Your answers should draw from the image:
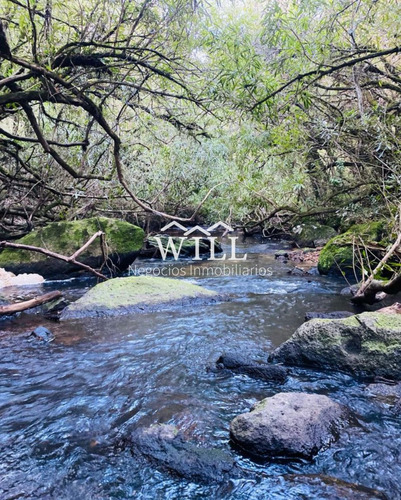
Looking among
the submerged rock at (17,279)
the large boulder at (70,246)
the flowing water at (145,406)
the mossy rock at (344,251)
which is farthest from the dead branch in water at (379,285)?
the submerged rock at (17,279)

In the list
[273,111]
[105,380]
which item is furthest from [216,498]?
[273,111]

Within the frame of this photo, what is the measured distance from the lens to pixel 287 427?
2.69 metres

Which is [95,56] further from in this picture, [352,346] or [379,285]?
[379,285]

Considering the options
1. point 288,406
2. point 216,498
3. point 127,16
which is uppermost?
point 127,16

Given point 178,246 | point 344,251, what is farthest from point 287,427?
point 178,246

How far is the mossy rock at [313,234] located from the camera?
48.0 feet


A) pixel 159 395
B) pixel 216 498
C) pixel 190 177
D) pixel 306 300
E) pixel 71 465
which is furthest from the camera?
pixel 190 177

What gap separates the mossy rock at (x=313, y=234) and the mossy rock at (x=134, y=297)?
845cm

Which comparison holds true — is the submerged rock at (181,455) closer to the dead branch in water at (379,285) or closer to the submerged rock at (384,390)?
the submerged rock at (384,390)

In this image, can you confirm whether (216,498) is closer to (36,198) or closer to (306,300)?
(306,300)

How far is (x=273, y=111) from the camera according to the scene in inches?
220

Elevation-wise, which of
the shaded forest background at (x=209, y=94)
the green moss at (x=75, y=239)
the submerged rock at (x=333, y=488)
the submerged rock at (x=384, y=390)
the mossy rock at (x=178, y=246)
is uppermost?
the shaded forest background at (x=209, y=94)

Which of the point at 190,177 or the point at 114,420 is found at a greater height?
the point at 190,177

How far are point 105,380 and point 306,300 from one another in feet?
14.8
